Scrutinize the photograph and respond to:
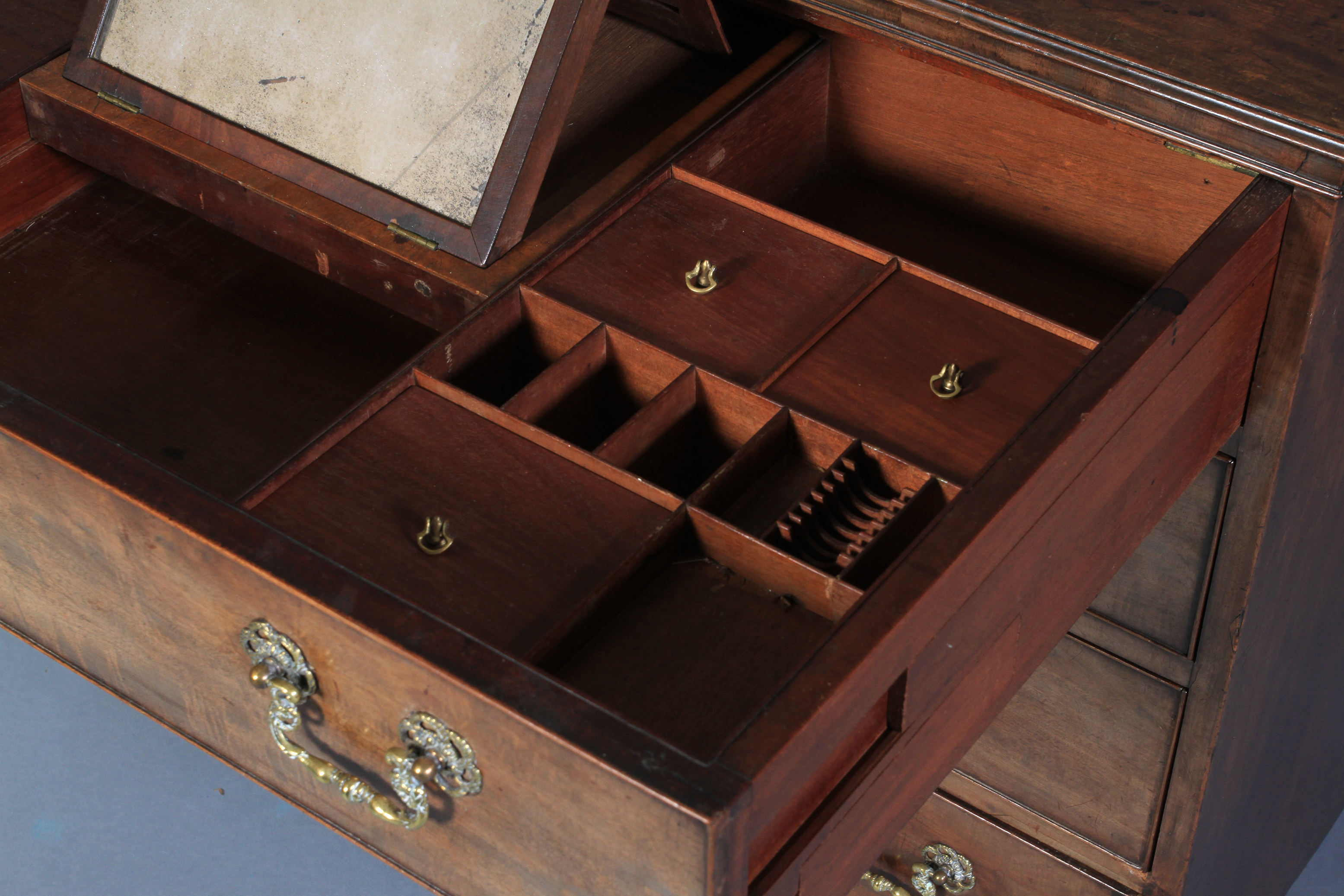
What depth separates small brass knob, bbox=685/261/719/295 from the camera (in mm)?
1154

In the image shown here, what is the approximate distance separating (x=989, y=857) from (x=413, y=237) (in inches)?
40.2

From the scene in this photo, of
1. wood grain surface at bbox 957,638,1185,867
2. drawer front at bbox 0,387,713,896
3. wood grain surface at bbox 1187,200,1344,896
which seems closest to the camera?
drawer front at bbox 0,387,713,896

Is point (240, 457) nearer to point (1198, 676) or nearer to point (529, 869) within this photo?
point (529, 869)

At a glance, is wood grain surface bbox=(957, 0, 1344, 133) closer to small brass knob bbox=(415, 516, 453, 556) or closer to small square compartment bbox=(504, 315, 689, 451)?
small square compartment bbox=(504, 315, 689, 451)

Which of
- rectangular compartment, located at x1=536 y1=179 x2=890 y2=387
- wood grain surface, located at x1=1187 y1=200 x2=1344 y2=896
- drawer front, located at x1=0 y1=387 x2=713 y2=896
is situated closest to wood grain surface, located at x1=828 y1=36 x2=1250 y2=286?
wood grain surface, located at x1=1187 y1=200 x2=1344 y2=896

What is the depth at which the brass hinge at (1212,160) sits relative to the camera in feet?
3.85

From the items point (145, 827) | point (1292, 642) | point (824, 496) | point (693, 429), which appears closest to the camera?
point (824, 496)

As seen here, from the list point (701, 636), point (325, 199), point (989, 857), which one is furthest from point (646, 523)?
point (989, 857)

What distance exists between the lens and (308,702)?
3.10 feet

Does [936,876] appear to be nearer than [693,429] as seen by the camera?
No

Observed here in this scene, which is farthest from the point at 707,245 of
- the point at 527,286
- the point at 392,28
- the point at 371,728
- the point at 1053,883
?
the point at 1053,883

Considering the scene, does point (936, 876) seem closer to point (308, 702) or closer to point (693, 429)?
point (693, 429)

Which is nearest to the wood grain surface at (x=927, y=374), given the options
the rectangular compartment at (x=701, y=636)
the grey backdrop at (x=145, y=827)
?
the rectangular compartment at (x=701, y=636)

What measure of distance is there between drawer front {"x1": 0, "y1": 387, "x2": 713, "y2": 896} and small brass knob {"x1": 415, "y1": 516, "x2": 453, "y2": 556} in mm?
104
